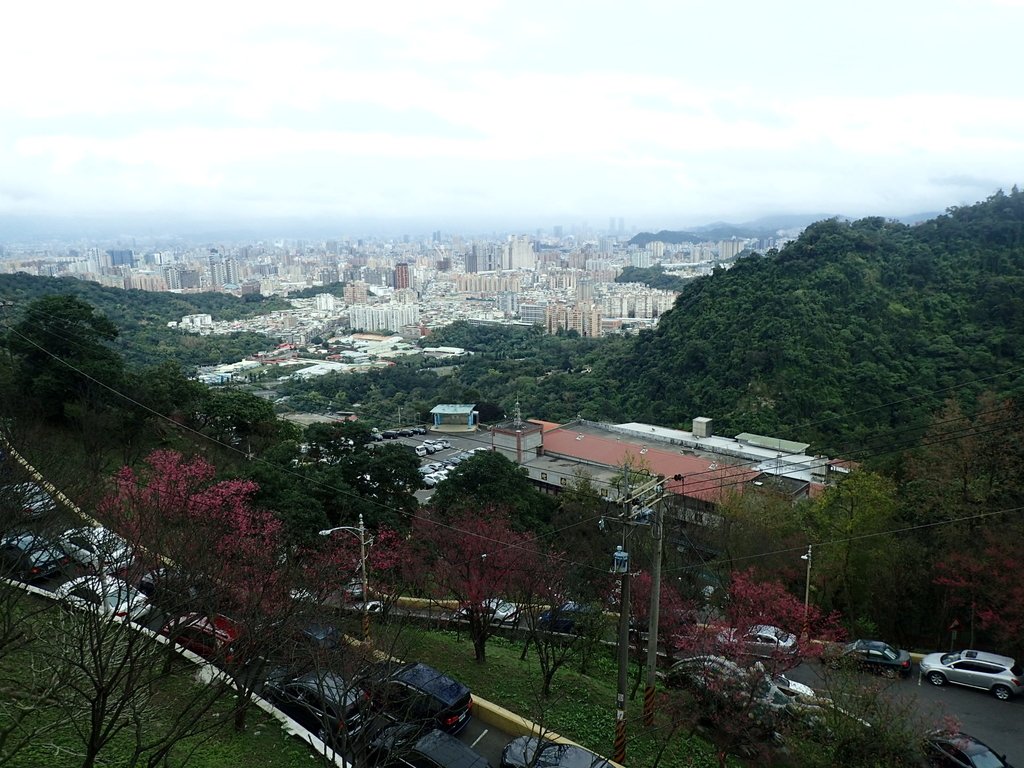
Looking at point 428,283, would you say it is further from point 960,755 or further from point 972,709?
point 960,755

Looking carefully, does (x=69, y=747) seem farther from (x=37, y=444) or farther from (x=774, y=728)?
(x=37, y=444)

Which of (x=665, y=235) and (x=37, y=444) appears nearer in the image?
(x=37, y=444)

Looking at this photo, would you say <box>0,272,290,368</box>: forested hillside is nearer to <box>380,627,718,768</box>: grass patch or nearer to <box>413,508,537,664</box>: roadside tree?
<box>413,508,537,664</box>: roadside tree

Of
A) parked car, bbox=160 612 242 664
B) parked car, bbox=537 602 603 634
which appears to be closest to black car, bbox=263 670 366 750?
parked car, bbox=160 612 242 664

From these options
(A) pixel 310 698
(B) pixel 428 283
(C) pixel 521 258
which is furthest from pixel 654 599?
(C) pixel 521 258

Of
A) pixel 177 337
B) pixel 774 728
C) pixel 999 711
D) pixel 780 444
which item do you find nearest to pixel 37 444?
pixel 774 728

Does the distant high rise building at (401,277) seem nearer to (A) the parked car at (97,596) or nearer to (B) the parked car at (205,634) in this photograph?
(B) the parked car at (205,634)
